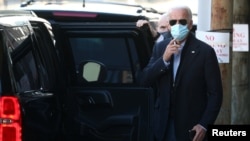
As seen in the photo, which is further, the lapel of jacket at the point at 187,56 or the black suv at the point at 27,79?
the lapel of jacket at the point at 187,56

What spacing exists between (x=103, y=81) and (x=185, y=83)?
84 cm

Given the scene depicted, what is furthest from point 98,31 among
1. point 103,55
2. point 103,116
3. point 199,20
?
point 199,20

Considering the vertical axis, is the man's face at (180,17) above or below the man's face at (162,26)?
above

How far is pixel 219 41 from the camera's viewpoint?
21.0 ft

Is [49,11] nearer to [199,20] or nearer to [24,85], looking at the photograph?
[199,20]

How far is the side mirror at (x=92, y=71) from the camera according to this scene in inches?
233

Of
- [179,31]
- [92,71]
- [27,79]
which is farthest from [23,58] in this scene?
[179,31]

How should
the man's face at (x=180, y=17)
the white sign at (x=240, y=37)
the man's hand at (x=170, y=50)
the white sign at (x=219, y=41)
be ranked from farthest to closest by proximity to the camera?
the white sign at (x=240, y=37), the white sign at (x=219, y=41), the man's face at (x=180, y=17), the man's hand at (x=170, y=50)

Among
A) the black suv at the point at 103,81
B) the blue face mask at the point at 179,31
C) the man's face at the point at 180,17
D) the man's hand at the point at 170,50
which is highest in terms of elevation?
the man's face at the point at 180,17

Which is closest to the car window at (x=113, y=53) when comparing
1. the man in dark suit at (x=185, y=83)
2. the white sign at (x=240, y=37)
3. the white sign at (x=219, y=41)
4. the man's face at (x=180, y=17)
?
the man in dark suit at (x=185, y=83)

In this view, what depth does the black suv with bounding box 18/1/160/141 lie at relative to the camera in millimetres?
5688

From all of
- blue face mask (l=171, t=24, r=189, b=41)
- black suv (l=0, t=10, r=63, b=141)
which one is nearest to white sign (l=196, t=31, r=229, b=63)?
blue face mask (l=171, t=24, r=189, b=41)

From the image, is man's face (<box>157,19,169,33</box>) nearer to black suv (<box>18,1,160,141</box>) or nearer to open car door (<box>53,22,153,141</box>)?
black suv (<box>18,1,160,141</box>)

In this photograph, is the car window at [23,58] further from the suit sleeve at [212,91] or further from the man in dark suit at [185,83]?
the suit sleeve at [212,91]
